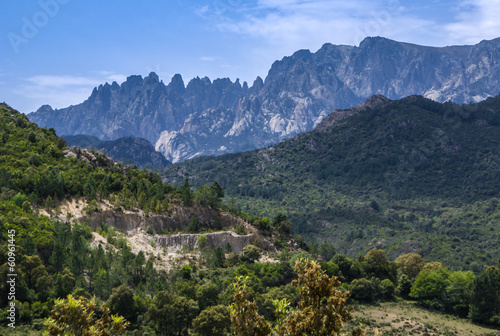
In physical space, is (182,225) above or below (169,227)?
above

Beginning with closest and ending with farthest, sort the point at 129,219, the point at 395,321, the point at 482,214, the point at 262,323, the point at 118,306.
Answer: the point at 262,323 → the point at 118,306 → the point at 395,321 → the point at 129,219 → the point at 482,214

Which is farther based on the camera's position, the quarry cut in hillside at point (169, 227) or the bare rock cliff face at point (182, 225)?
the bare rock cliff face at point (182, 225)

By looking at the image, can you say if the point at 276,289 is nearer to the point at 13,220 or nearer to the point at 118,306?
the point at 118,306

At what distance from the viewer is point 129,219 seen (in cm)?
9312

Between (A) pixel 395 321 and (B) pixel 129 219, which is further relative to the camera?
(B) pixel 129 219

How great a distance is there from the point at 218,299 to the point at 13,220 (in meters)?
35.3

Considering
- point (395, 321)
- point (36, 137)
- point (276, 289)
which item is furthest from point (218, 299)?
point (36, 137)

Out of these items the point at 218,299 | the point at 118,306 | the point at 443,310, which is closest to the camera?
the point at 118,306

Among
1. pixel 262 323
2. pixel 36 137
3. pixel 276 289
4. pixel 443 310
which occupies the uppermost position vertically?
pixel 36 137

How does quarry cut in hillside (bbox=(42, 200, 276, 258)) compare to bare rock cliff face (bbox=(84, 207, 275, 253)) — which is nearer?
quarry cut in hillside (bbox=(42, 200, 276, 258))

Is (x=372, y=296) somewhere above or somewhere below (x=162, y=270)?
below

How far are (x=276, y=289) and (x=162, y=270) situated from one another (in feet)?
69.4

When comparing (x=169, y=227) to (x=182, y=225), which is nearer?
(x=169, y=227)

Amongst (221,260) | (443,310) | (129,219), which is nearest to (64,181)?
(129,219)
